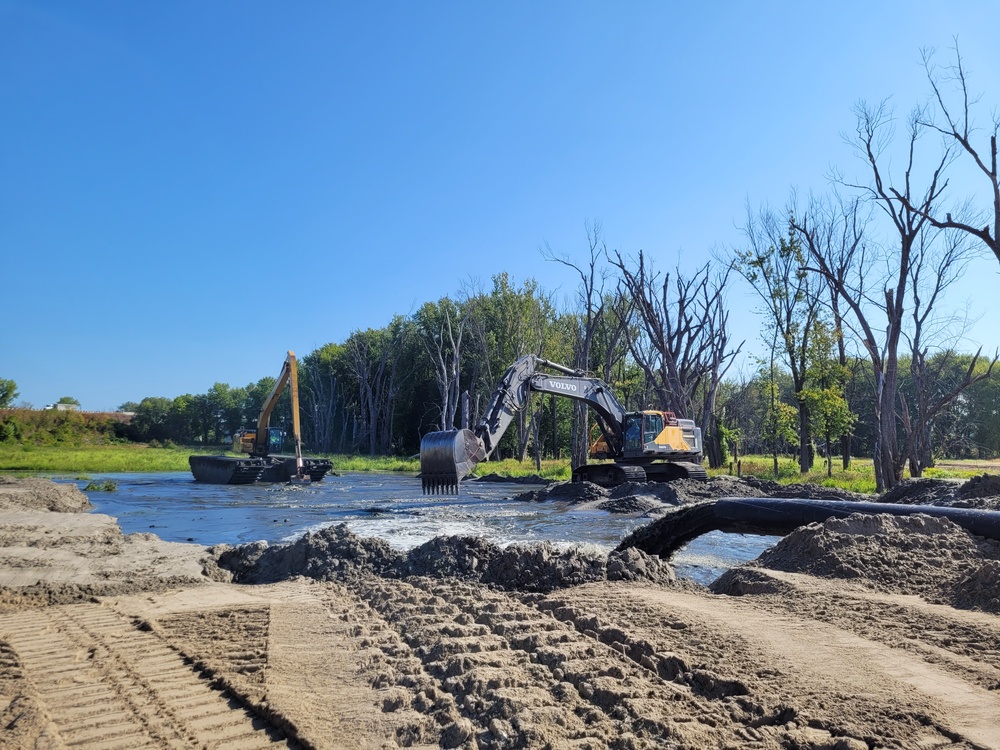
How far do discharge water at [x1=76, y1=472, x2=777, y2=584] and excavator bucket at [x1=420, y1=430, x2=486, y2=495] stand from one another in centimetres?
90

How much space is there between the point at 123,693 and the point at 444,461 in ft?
39.3

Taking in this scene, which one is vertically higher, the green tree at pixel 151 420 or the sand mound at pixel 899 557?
the green tree at pixel 151 420

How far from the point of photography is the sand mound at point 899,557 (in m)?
6.16

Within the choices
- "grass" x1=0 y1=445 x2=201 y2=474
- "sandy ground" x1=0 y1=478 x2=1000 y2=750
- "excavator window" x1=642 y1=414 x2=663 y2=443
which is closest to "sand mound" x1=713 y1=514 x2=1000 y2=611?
"sandy ground" x1=0 y1=478 x2=1000 y2=750

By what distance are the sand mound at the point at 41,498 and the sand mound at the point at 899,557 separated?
52.7 ft

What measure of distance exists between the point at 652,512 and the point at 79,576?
12.6 meters

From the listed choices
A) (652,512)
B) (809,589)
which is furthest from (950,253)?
(809,589)

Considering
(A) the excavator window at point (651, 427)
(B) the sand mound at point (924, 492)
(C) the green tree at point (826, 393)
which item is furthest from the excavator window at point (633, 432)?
(C) the green tree at point (826, 393)

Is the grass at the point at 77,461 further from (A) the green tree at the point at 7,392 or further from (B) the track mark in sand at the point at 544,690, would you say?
(B) the track mark in sand at the point at 544,690

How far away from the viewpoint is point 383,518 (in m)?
17.8

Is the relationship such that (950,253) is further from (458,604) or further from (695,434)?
(458,604)

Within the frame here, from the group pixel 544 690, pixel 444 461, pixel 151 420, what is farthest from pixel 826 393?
pixel 151 420

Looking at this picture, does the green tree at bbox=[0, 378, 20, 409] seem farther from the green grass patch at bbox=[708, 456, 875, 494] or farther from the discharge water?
the green grass patch at bbox=[708, 456, 875, 494]

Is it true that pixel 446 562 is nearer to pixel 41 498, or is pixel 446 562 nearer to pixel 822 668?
pixel 822 668
